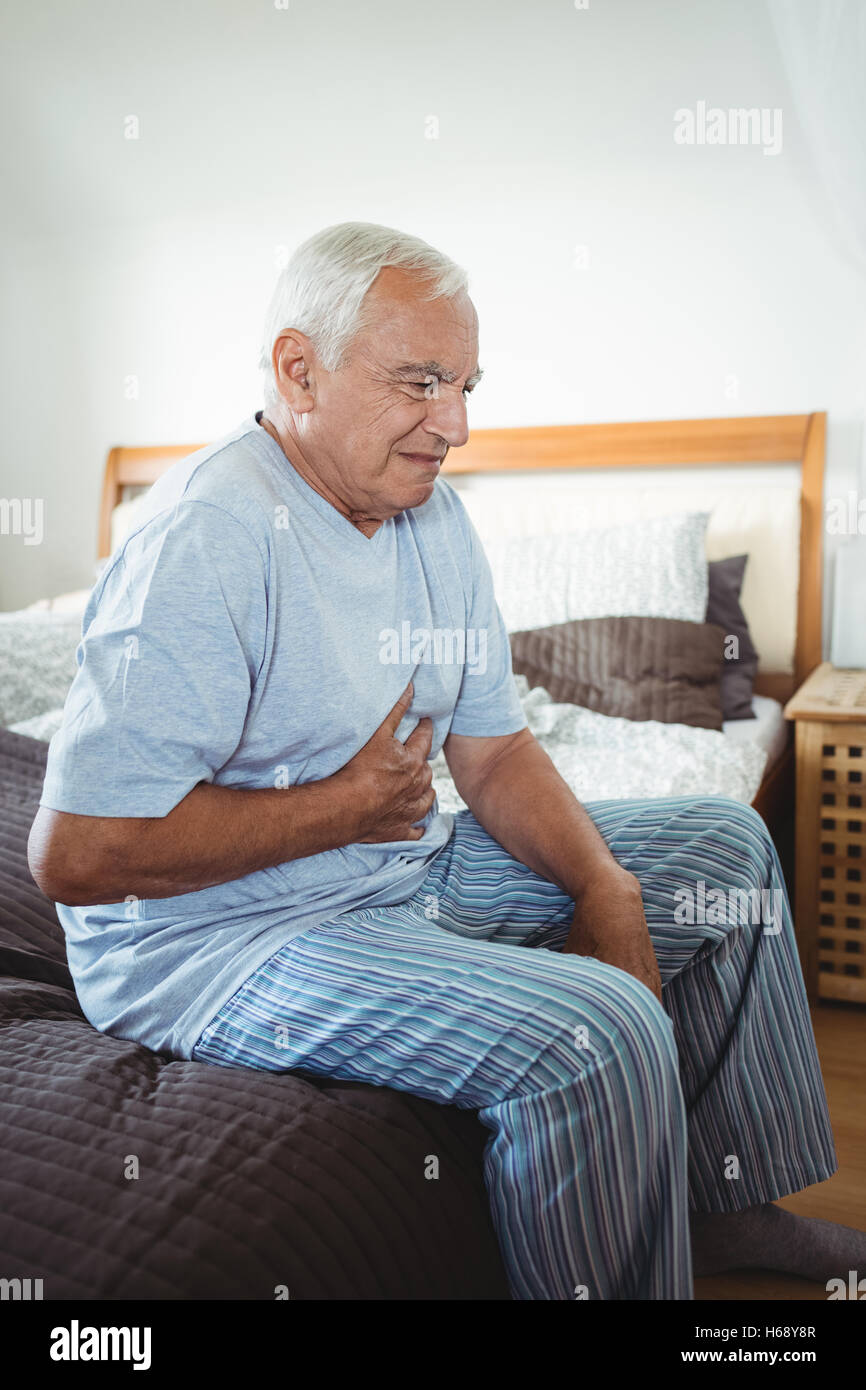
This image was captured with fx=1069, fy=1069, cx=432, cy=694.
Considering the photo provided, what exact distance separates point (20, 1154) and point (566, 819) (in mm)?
666

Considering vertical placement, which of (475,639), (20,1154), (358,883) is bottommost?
(20,1154)

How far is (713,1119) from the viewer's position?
120cm

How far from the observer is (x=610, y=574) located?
2500 millimetres

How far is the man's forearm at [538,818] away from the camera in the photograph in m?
1.20

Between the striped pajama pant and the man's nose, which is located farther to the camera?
the man's nose

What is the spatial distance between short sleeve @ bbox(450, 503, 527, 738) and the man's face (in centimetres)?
23

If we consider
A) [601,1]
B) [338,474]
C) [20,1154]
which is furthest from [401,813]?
[601,1]

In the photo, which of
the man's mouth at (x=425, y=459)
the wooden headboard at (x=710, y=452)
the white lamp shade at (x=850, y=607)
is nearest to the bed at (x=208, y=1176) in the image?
the man's mouth at (x=425, y=459)

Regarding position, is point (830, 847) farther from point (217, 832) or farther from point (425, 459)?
point (217, 832)

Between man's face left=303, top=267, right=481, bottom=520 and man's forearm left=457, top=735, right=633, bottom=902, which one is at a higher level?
man's face left=303, top=267, right=481, bottom=520

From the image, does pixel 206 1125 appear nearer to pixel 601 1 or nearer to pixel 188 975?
pixel 188 975

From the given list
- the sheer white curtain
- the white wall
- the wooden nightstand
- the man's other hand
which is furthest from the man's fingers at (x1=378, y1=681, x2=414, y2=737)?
the white wall

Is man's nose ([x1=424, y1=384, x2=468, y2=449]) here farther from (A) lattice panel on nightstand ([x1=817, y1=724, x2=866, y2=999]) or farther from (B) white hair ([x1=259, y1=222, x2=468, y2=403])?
(A) lattice panel on nightstand ([x1=817, y1=724, x2=866, y2=999])

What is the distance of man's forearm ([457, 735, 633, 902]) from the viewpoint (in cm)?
120
